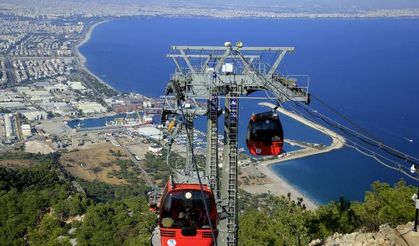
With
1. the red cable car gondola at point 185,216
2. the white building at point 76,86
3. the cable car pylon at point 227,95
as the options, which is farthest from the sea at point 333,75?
the red cable car gondola at point 185,216

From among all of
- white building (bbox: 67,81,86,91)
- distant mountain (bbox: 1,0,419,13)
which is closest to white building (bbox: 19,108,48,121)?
white building (bbox: 67,81,86,91)

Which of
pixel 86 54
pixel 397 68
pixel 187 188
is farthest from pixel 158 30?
pixel 187 188

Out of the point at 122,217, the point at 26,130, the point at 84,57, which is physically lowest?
the point at 26,130

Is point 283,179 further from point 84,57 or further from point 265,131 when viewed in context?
point 84,57

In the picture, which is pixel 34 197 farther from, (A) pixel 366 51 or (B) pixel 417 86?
(A) pixel 366 51

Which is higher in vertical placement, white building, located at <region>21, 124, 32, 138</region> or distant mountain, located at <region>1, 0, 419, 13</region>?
distant mountain, located at <region>1, 0, 419, 13</region>

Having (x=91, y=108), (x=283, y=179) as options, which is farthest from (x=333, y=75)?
(x=283, y=179)

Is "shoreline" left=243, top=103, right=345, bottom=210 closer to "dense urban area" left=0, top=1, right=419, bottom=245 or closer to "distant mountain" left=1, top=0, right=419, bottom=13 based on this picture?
"dense urban area" left=0, top=1, right=419, bottom=245
